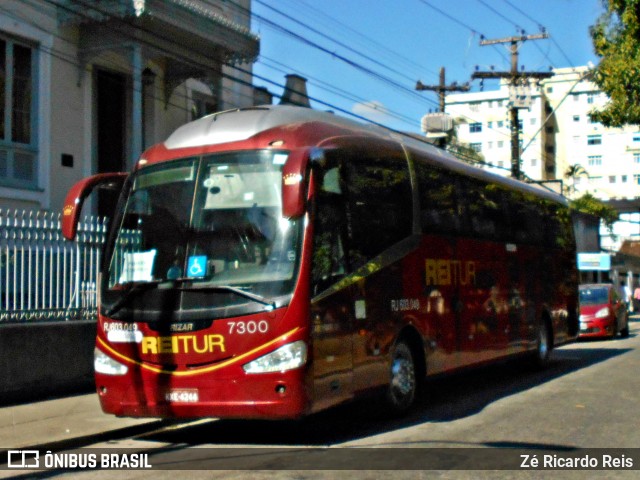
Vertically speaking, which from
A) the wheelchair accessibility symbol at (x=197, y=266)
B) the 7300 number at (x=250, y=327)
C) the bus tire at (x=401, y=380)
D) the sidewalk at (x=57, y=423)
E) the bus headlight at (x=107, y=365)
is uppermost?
the wheelchair accessibility symbol at (x=197, y=266)

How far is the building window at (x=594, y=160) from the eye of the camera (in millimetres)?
101625

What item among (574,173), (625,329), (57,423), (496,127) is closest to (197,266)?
(57,423)

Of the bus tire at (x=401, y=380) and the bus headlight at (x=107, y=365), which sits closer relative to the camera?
the bus headlight at (x=107, y=365)

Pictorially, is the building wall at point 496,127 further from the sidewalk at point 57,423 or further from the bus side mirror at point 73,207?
the bus side mirror at point 73,207

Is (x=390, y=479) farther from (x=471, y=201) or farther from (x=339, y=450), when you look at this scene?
(x=471, y=201)

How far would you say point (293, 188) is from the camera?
26.3 ft

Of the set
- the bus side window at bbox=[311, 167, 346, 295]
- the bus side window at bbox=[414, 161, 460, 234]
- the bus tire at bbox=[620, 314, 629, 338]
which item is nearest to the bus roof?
the bus side window at bbox=[311, 167, 346, 295]

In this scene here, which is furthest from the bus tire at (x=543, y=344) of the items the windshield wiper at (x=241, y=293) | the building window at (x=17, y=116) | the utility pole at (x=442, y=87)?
the utility pole at (x=442, y=87)

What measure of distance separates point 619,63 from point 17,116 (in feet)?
36.5

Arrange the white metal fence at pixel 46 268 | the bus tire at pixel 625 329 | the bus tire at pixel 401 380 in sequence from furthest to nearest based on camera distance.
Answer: the bus tire at pixel 625 329, the white metal fence at pixel 46 268, the bus tire at pixel 401 380

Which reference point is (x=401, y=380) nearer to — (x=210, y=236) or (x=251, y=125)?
(x=210, y=236)

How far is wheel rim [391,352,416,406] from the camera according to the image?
10.3 meters

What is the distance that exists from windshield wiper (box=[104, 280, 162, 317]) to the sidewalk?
1.29 m

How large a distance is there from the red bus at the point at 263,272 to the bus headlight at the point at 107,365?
0.8 inches
